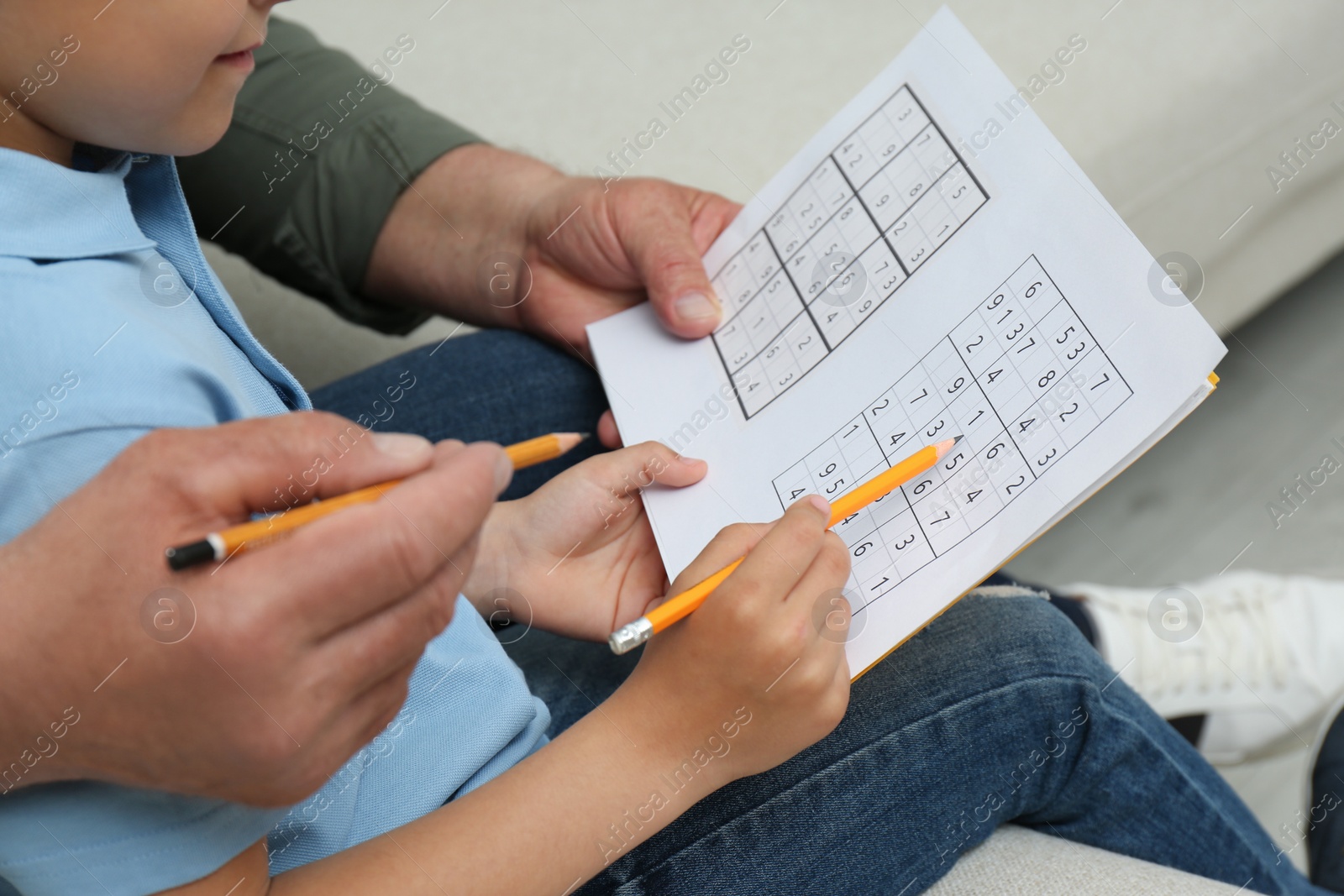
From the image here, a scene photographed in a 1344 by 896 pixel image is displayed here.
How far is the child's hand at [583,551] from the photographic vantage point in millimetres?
592

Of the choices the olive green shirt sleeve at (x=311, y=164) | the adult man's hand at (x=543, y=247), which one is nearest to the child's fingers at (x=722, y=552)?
the adult man's hand at (x=543, y=247)

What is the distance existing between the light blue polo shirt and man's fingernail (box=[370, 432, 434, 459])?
0.29ft

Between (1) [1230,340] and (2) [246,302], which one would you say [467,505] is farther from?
(1) [1230,340]

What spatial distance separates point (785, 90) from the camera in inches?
44.8

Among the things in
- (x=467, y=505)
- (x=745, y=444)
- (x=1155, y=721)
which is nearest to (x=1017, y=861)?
(x=1155, y=721)

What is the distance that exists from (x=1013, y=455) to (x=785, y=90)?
78 cm

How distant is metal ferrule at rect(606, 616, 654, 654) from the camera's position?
42 centimetres

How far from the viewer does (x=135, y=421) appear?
1.16 feet

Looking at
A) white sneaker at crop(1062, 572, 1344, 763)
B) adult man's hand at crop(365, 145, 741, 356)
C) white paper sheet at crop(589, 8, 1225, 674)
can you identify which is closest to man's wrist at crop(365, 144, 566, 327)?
adult man's hand at crop(365, 145, 741, 356)

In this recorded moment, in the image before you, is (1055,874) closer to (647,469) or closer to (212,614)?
(647,469)

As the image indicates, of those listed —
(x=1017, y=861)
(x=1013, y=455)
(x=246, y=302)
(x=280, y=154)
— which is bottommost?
(x=246, y=302)

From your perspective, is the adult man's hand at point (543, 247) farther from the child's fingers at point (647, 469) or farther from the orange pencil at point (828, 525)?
the orange pencil at point (828, 525)

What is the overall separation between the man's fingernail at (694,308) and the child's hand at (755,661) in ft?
0.74

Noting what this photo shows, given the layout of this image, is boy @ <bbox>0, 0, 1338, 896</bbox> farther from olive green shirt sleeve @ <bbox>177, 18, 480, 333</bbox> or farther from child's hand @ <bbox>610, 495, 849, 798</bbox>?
olive green shirt sleeve @ <bbox>177, 18, 480, 333</bbox>
